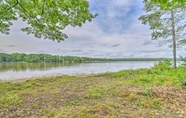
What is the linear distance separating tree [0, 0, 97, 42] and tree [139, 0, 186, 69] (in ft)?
24.9

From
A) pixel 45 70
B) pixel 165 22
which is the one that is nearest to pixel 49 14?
pixel 165 22

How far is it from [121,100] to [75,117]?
1751 mm

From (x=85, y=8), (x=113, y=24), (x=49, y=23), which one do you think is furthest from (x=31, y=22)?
(x=113, y=24)

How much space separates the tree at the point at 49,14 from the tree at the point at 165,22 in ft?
24.9

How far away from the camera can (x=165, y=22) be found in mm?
11391

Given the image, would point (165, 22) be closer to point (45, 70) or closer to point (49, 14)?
point (49, 14)

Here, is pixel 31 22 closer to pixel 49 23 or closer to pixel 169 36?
pixel 49 23

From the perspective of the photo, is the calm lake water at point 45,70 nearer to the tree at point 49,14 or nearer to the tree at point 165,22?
the tree at point 165,22

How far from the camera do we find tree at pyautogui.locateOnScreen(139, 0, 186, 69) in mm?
11000

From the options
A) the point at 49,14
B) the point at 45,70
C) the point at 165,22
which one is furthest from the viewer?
the point at 45,70

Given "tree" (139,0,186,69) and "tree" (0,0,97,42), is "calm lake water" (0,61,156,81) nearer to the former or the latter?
"tree" (139,0,186,69)

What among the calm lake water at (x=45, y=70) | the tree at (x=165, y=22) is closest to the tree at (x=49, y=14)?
the tree at (x=165, y=22)

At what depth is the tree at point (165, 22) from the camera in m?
11.0

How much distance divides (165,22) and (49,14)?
10.2m
